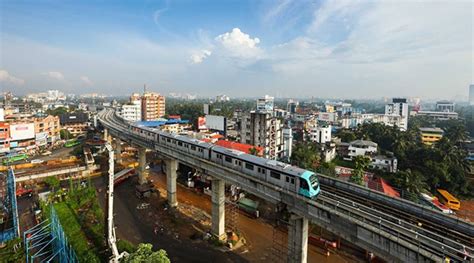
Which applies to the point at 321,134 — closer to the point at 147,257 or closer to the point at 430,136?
the point at 430,136

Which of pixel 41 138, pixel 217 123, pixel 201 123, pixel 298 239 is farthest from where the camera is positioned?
pixel 201 123

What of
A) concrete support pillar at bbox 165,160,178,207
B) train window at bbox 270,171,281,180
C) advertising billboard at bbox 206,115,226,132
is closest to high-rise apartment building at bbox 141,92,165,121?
advertising billboard at bbox 206,115,226,132

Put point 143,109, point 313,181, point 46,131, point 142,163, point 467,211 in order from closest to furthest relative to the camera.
→ point 313,181
point 467,211
point 142,163
point 46,131
point 143,109

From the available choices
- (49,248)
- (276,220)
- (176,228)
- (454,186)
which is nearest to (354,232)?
(276,220)

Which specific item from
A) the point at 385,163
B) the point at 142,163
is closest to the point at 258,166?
the point at 142,163

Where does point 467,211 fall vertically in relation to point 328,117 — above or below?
below

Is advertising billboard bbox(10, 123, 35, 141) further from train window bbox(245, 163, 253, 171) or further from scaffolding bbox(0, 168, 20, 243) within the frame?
train window bbox(245, 163, 253, 171)

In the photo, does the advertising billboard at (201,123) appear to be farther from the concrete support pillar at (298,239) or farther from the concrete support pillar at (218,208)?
the concrete support pillar at (298,239)
